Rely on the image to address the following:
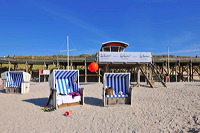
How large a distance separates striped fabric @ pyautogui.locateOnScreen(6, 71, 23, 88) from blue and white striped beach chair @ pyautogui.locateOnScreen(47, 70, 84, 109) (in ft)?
16.5

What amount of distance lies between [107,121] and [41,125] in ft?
7.27

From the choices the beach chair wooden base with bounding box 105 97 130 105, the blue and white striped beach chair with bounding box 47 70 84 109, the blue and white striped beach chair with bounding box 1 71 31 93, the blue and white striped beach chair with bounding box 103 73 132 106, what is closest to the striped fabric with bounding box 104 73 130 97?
the blue and white striped beach chair with bounding box 103 73 132 106

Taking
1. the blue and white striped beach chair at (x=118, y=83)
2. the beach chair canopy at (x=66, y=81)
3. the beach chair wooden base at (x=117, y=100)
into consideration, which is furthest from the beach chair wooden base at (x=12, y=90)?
the beach chair wooden base at (x=117, y=100)

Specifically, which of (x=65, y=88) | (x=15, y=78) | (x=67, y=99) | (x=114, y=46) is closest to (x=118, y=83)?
(x=67, y=99)

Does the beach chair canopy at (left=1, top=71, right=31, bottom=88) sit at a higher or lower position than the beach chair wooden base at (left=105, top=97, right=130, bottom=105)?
higher

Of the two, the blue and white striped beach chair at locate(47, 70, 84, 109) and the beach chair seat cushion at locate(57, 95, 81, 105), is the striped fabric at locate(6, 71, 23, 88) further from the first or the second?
the beach chair seat cushion at locate(57, 95, 81, 105)

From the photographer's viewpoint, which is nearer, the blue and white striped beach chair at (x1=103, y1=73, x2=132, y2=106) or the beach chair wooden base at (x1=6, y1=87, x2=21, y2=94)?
the blue and white striped beach chair at (x1=103, y1=73, x2=132, y2=106)

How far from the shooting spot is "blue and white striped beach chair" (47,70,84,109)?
649 cm

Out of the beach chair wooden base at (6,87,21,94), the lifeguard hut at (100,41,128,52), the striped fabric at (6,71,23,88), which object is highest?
the lifeguard hut at (100,41,128,52)

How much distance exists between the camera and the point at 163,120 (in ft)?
15.0

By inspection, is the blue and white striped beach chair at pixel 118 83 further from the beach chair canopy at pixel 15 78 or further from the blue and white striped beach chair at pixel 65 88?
the beach chair canopy at pixel 15 78

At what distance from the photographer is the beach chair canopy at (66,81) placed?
23.3ft

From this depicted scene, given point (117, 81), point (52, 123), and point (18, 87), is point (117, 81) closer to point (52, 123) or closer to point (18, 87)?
point (52, 123)

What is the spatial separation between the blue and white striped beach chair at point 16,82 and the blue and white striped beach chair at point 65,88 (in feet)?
15.6
